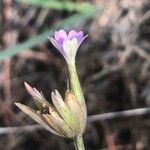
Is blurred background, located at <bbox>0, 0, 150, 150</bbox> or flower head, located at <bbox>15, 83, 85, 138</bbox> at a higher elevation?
blurred background, located at <bbox>0, 0, 150, 150</bbox>

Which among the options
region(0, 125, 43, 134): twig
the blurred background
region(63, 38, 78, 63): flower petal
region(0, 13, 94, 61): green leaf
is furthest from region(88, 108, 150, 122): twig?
region(63, 38, 78, 63): flower petal

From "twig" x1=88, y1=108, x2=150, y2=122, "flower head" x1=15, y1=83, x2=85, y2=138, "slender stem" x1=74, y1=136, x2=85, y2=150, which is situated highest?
"twig" x1=88, y1=108, x2=150, y2=122

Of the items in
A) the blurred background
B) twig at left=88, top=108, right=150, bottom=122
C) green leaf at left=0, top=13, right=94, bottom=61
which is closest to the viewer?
green leaf at left=0, top=13, right=94, bottom=61

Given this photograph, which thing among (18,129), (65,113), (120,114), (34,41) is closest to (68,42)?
(65,113)

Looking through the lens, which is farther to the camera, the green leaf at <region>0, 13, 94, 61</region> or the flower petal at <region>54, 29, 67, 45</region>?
the green leaf at <region>0, 13, 94, 61</region>

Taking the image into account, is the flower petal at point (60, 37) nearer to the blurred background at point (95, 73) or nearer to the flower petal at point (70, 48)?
the flower petal at point (70, 48)

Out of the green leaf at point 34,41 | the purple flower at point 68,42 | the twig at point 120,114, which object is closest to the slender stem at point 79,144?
the purple flower at point 68,42

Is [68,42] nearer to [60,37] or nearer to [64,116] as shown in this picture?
[60,37]

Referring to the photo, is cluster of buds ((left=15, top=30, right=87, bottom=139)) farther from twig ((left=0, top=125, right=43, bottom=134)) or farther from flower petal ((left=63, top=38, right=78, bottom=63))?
twig ((left=0, top=125, right=43, bottom=134))
